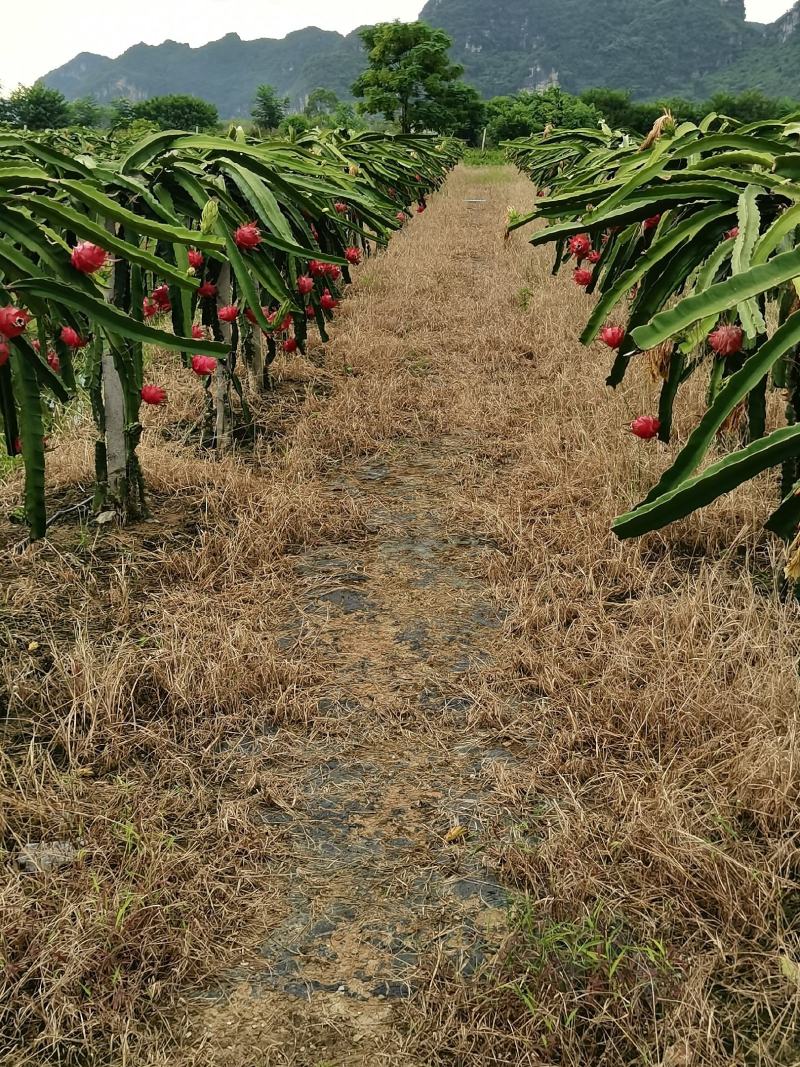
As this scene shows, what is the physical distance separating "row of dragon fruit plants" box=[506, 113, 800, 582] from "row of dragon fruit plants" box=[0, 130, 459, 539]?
3.31 feet

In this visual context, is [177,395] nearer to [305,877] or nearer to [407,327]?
[407,327]

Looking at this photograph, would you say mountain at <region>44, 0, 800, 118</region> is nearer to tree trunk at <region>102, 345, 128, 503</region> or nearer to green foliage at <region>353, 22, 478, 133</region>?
green foliage at <region>353, 22, 478, 133</region>

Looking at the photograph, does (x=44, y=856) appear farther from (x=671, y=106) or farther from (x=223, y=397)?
(x=671, y=106)

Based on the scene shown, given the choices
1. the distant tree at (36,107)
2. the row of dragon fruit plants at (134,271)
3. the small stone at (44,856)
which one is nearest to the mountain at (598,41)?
the distant tree at (36,107)

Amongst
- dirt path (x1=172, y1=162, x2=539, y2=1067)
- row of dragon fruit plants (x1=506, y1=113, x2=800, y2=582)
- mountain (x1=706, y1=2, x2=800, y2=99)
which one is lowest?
dirt path (x1=172, y1=162, x2=539, y2=1067)

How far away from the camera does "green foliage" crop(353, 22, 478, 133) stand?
25547 millimetres

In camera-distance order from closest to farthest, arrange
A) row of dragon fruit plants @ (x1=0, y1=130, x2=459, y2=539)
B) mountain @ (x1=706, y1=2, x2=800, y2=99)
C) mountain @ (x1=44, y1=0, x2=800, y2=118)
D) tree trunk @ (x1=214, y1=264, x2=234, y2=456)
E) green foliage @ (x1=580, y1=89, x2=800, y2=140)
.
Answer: row of dragon fruit plants @ (x1=0, y1=130, x2=459, y2=539) < tree trunk @ (x1=214, y1=264, x2=234, y2=456) < green foliage @ (x1=580, y1=89, x2=800, y2=140) < mountain @ (x1=706, y1=2, x2=800, y2=99) < mountain @ (x1=44, y1=0, x2=800, y2=118)

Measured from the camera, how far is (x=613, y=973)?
142 cm

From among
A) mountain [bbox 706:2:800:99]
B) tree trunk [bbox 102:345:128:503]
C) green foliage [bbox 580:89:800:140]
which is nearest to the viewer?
tree trunk [bbox 102:345:128:503]

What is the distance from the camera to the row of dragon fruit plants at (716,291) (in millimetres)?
1468

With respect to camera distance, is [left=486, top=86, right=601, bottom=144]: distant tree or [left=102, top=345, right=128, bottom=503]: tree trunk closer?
[left=102, top=345, right=128, bottom=503]: tree trunk

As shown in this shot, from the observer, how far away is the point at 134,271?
2594 mm

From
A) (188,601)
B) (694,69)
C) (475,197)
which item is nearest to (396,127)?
(475,197)

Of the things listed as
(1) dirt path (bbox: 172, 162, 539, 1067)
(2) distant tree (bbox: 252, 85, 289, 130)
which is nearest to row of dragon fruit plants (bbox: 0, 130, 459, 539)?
(1) dirt path (bbox: 172, 162, 539, 1067)
